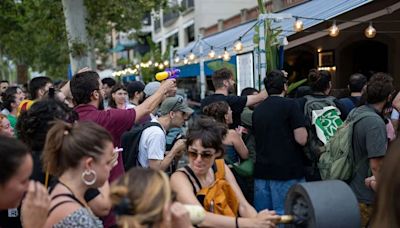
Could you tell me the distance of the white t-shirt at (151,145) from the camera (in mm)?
4625

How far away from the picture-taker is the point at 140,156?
4.79 metres

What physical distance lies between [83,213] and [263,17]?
5310 millimetres

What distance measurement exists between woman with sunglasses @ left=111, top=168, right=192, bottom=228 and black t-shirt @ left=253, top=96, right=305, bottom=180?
2.84 metres

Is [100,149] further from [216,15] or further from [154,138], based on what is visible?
[216,15]

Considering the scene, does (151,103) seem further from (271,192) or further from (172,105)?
(271,192)

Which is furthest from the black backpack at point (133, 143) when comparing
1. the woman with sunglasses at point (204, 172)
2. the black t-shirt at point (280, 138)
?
the woman with sunglasses at point (204, 172)

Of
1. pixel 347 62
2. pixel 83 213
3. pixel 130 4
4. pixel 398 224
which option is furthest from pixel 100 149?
pixel 130 4

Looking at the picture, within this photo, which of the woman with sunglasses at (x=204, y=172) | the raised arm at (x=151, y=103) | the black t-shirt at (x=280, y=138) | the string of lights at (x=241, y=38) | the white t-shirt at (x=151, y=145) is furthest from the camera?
the string of lights at (x=241, y=38)

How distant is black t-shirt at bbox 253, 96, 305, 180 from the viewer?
4902 millimetres

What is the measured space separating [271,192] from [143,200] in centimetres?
313

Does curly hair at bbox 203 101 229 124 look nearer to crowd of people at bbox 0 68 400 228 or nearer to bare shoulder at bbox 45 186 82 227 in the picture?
crowd of people at bbox 0 68 400 228

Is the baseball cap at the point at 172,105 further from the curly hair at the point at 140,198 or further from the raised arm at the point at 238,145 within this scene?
the curly hair at the point at 140,198

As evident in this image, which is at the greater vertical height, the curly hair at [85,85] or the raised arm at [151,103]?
the curly hair at [85,85]

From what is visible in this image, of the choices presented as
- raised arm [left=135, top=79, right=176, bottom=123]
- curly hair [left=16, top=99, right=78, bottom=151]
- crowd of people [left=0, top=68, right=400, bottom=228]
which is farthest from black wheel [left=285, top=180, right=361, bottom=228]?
raised arm [left=135, top=79, right=176, bottom=123]
